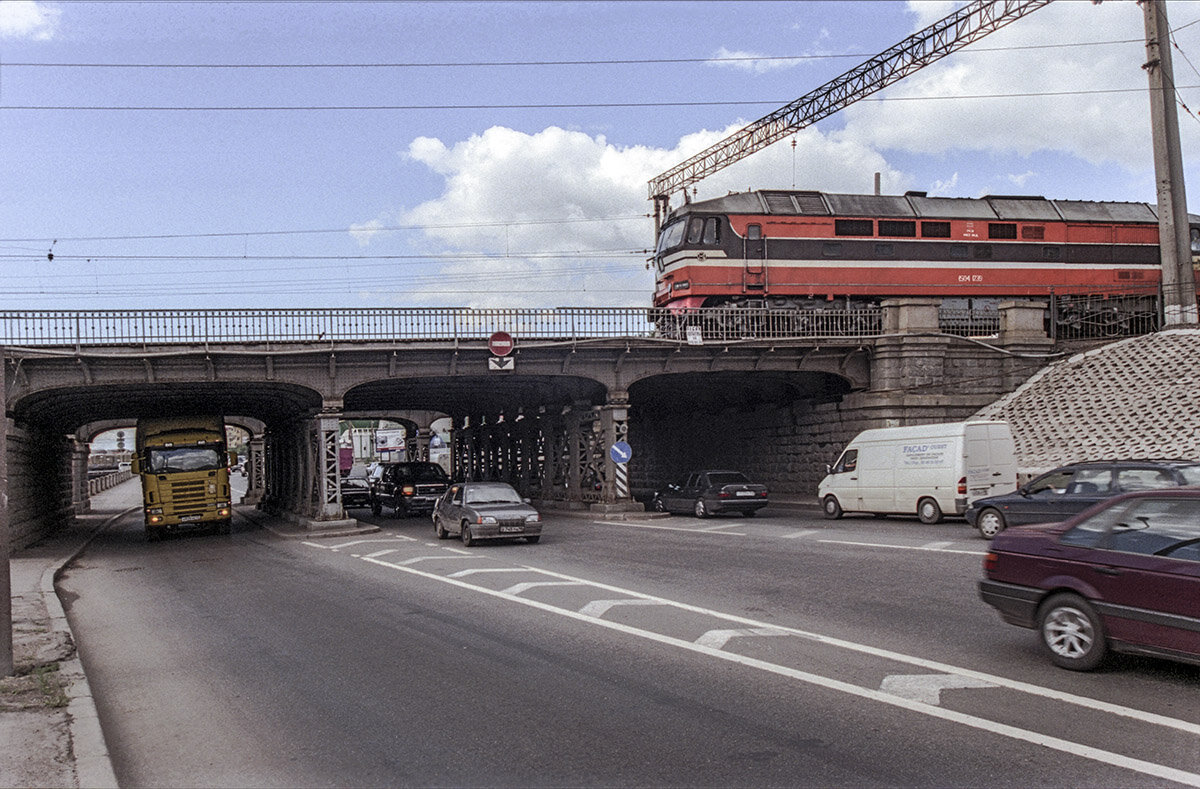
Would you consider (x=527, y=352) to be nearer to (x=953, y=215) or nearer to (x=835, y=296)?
(x=835, y=296)

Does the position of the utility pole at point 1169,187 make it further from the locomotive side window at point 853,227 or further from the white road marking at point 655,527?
the white road marking at point 655,527

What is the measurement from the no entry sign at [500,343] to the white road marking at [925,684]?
2201 cm

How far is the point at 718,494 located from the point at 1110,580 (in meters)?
21.9

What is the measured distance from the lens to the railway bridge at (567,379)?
27312 millimetres

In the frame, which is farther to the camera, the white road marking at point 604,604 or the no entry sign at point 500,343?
the no entry sign at point 500,343

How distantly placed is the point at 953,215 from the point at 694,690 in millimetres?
29238

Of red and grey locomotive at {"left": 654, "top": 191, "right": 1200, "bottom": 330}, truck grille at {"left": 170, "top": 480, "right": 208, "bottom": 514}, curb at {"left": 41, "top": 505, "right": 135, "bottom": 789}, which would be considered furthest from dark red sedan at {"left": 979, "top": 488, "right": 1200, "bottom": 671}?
truck grille at {"left": 170, "top": 480, "right": 208, "bottom": 514}

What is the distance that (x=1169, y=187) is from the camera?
31156 mm

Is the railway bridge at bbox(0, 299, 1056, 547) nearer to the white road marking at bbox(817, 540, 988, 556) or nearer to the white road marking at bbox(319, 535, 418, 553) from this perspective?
the white road marking at bbox(319, 535, 418, 553)

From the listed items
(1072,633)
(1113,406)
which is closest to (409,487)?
(1113,406)

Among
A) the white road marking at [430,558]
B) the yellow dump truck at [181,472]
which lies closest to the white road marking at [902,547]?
the white road marking at [430,558]

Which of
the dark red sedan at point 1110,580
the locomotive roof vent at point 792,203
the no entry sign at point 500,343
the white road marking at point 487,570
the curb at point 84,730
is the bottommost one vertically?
the white road marking at point 487,570

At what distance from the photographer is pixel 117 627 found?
12.5 meters

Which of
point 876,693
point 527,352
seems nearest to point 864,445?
point 527,352
